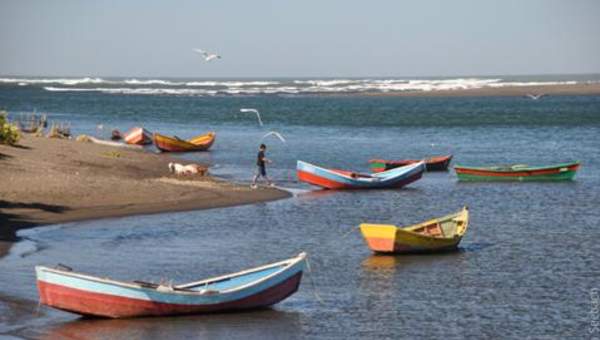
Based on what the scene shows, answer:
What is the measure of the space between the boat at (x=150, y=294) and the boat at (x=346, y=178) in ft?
53.0

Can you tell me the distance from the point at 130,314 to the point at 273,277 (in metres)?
2.21

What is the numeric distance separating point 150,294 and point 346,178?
58.0 ft

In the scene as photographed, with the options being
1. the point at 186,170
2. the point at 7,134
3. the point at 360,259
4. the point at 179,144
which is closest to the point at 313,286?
the point at 360,259

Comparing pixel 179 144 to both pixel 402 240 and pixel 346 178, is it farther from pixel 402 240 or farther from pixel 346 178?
pixel 402 240

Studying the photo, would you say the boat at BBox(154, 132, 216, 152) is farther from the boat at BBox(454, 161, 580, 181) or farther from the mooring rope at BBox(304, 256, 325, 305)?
the mooring rope at BBox(304, 256, 325, 305)

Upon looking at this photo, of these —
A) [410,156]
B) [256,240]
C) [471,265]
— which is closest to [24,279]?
[256,240]

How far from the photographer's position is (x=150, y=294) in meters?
15.6

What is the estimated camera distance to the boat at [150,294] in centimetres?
1540

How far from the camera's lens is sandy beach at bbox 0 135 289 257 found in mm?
25156

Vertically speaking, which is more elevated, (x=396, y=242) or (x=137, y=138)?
(x=396, y=242)

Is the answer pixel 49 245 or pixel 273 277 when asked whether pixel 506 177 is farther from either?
pixel 273 277

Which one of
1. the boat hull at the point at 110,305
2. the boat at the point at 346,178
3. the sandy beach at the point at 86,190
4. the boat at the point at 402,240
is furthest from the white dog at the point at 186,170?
the boat hull at the point at 110,305

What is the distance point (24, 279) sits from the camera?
18250mm

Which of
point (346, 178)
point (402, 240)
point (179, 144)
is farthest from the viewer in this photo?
point (179, 144)
